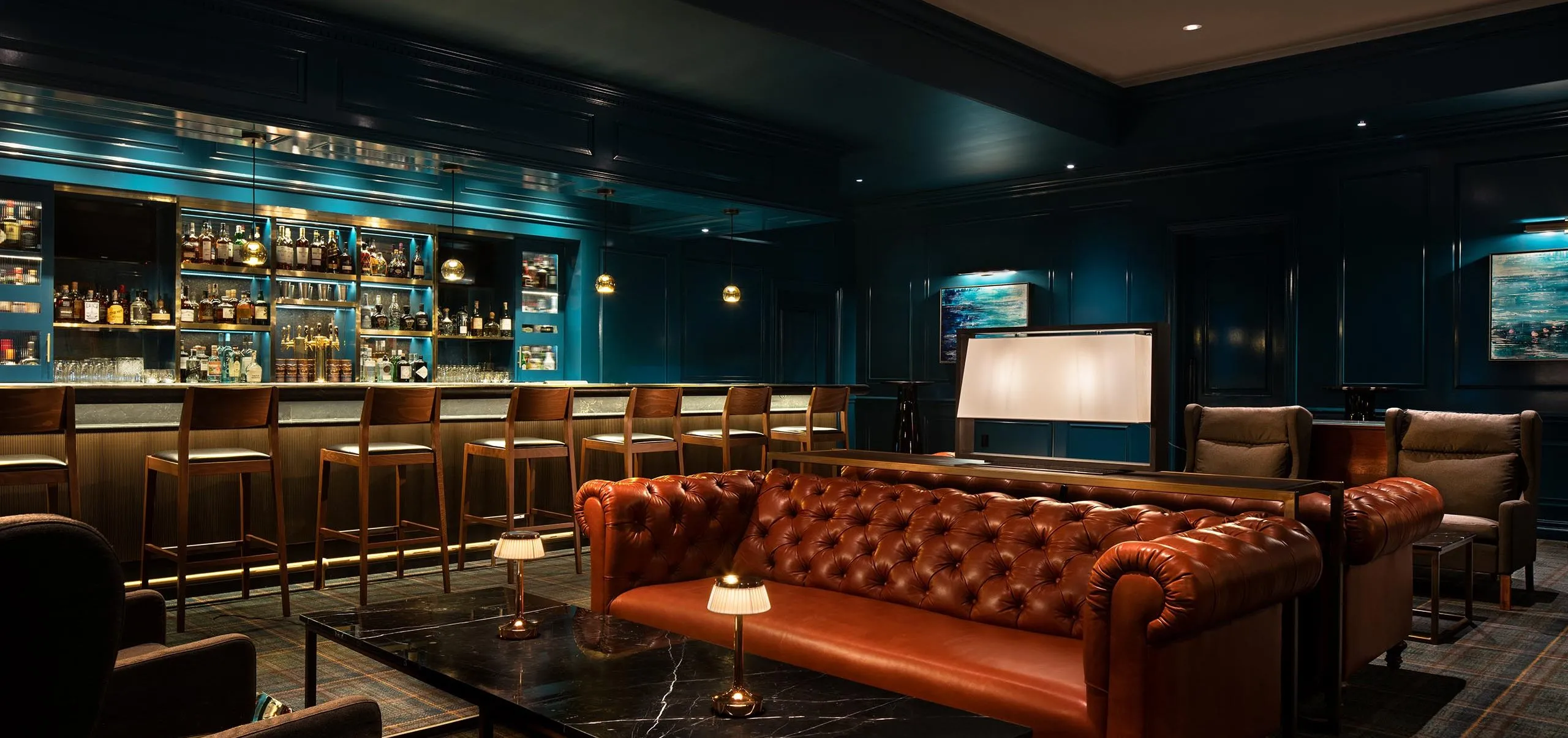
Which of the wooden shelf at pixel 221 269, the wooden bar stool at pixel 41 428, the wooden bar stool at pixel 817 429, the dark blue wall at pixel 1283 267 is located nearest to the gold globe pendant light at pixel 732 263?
the dark blue wall at pixel 1283 267

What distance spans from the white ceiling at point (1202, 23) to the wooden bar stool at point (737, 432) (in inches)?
102

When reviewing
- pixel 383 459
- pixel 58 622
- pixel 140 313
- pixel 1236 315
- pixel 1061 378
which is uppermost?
pixel 1236 315

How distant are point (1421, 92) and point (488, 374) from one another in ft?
24.0

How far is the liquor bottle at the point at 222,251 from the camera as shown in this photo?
7473 mm

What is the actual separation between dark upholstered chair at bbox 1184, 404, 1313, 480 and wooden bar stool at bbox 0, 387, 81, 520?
518 cm

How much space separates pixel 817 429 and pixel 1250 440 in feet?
9.38

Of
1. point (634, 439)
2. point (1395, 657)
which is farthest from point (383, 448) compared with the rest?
point (1395, 657)

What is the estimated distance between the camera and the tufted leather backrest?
2.85m

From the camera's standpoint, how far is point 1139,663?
2.18 meters

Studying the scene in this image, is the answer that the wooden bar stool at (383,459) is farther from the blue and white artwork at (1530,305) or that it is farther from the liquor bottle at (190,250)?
the blue and white artwork at (1530,305)

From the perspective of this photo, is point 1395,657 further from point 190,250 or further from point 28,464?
point 190,250

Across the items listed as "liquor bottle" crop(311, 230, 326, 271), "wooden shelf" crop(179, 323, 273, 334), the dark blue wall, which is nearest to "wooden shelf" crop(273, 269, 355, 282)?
"liquor bottle" crop(311, 230, 326, 271)

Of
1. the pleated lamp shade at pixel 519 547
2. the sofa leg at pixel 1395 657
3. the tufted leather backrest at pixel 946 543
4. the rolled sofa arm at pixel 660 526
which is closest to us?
the pleated lamp shade at pixel 519 547

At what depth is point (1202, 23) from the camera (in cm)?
622
